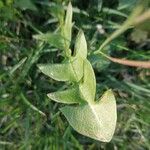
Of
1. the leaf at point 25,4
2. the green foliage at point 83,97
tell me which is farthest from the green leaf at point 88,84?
the leaf at point 25,4

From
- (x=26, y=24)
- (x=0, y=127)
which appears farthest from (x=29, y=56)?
(x=0, y=127)

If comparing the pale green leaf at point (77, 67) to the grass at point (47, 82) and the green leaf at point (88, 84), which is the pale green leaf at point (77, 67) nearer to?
the green leaf at point (88, 84)

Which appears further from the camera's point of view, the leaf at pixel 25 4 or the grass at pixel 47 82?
the grass at pixel 47 82

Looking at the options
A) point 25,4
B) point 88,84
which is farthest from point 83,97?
point 25,4

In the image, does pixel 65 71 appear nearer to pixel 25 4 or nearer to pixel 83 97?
pixel 83 97

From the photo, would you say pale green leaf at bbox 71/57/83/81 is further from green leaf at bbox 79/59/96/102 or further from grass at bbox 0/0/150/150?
grass at bbox 0/0/150/150

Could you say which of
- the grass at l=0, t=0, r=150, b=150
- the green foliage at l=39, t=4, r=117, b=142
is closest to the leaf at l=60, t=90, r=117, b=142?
the green foliage at l=39, t=4, r=117, b=142

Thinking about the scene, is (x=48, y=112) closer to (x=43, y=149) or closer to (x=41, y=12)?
(x=43, y=149)
